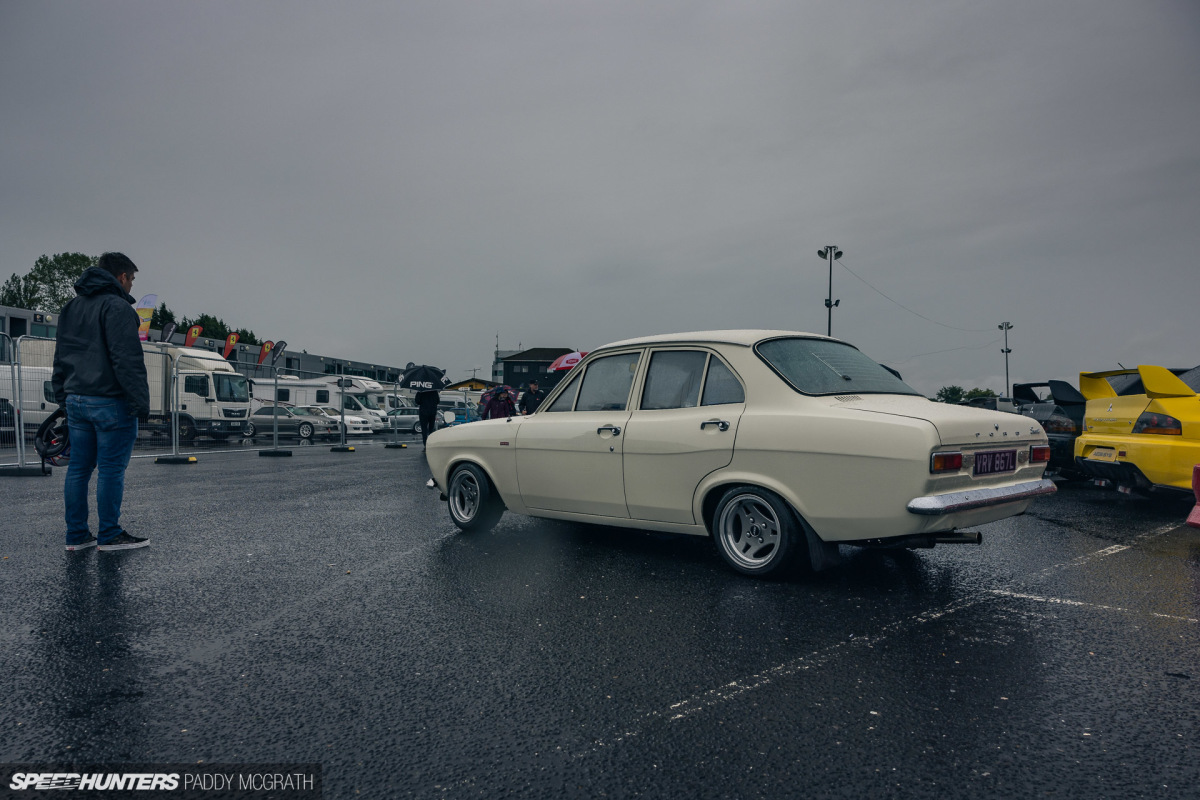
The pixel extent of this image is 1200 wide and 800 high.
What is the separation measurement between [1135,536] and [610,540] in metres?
4.36

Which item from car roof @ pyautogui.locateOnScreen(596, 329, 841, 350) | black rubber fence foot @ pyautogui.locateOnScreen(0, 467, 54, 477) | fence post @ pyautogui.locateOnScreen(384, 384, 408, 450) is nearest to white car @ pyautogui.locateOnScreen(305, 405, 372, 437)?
fence post @ pyautogui.locateOnScreen(384, 384, 408, 450)

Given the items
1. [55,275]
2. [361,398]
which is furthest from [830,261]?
[55,275]

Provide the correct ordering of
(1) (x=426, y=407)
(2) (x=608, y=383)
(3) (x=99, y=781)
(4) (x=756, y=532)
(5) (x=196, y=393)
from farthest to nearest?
(5) (x=196, y=393), (1) (x=426, y=407), (2) (x=608, y=383), (4) (x=756, y=532), (3) (x=99, y=781)

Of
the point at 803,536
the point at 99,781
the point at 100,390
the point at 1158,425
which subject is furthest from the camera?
the point at 1158,425

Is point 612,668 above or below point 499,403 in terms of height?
below

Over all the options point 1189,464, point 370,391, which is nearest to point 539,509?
point 1189,464

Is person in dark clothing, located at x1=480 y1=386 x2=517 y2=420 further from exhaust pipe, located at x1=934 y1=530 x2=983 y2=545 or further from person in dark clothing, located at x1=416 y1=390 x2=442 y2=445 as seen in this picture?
exhaust pipe, located at x1=934 y1=530 x2=983 y2=545

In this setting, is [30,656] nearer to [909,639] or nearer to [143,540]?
[143,540]

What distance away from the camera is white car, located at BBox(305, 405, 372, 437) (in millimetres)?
25125

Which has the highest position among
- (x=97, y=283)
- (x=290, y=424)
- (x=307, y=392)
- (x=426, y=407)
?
(x=97, y=283)

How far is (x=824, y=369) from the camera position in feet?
15.1

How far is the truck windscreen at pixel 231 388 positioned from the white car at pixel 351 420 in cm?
236

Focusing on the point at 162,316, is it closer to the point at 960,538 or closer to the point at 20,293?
the point at 20,293

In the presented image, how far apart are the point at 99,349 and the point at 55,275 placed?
258 feet
